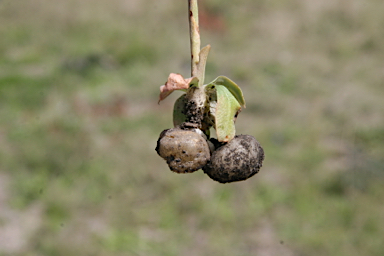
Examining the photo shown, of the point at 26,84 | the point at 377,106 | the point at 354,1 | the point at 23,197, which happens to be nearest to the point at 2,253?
the point at 23,197

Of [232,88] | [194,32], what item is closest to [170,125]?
[232,88]

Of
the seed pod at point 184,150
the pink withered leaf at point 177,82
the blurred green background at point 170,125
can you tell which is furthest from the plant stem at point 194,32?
the blurred green background at point 170,125

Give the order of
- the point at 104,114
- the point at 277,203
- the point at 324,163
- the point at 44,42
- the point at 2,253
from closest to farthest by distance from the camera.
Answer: the point at 2,253 → the point at 277,203 → the point at 324,163 → the point at 104,114 → the point at 44,42

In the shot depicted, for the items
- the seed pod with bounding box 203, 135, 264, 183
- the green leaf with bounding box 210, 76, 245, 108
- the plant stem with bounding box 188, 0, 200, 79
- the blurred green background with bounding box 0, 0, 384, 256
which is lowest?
the blurred green background with bounding box 0, 0, 384, 256

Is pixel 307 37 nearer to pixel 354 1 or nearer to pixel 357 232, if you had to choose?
pixel 354 1

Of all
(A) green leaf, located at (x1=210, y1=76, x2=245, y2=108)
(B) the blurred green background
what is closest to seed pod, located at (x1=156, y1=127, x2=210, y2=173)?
(A) green leaf, located at (x1=210, y1=76, x2=245, y2=108)

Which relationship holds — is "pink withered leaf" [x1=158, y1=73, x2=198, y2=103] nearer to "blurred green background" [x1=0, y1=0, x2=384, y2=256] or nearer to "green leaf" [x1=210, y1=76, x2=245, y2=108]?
"green leaf" [x1=210, y1=76, x2=245, y2=108]
